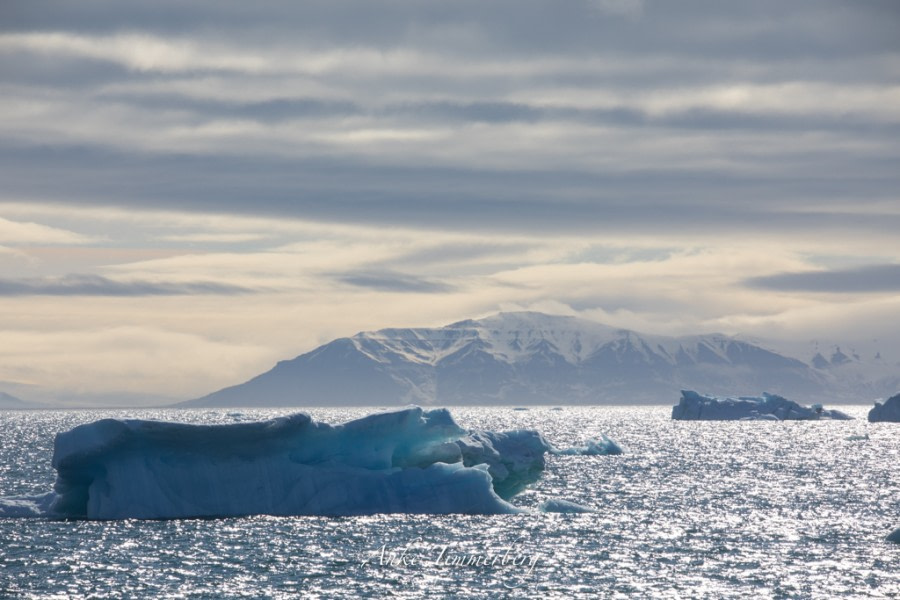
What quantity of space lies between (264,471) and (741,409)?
150 meters

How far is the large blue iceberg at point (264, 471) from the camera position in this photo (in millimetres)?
43438

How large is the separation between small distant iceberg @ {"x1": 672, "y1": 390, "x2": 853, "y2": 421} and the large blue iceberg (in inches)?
5280

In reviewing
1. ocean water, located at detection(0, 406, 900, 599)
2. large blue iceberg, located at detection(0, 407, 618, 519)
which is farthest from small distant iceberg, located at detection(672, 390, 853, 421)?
large blue iceberg, located at detection(0, 407, 618, 519)

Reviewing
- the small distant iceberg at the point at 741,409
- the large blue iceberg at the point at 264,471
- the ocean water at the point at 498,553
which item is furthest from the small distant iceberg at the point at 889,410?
the large blue iceberg at the point at 264,471

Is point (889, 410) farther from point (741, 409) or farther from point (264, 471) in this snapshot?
point (264, 471)

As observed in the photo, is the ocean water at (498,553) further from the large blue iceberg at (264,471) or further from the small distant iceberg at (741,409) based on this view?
the small distant iceberg at (741,409)

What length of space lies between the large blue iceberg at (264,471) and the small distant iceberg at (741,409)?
13411 cm

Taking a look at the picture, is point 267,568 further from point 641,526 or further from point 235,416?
point 235,416

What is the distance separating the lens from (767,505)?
190 ft

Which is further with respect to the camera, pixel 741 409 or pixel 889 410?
pixel 741 409

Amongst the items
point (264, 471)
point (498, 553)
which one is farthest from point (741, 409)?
point (498, 553)

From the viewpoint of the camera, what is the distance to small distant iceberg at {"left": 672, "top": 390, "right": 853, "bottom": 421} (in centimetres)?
18000

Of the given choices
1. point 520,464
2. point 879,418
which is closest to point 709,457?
point 520,464

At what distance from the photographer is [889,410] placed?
554 ft
